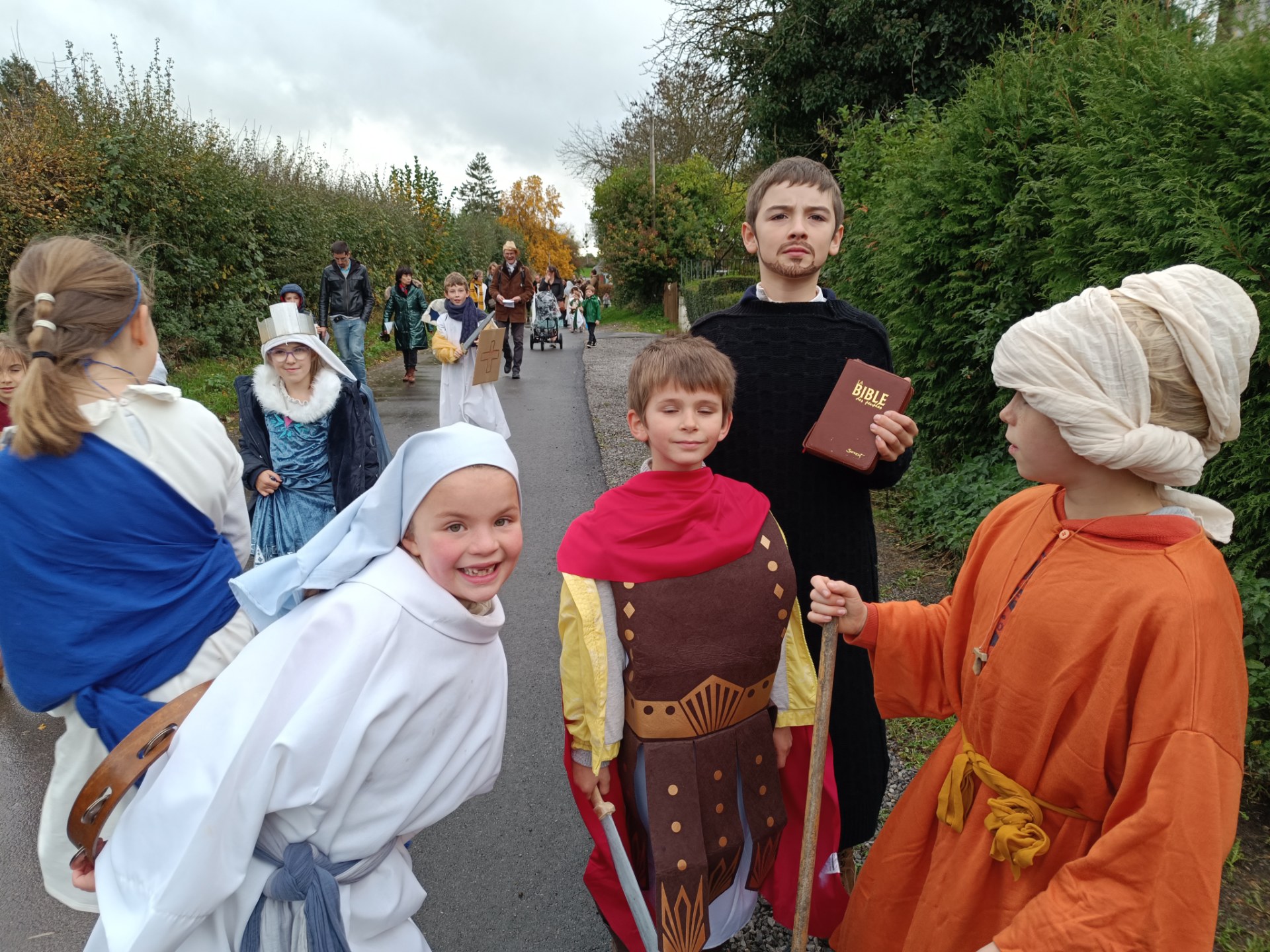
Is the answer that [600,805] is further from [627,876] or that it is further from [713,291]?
[713,291]

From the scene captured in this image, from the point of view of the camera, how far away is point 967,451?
5.95 meters

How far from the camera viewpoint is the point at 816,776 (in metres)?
1.91

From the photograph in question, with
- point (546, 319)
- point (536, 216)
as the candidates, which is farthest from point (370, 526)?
point (536, 216)

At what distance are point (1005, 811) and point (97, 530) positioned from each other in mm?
2269

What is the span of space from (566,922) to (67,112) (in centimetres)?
1265

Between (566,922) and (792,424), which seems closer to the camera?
(792,424)

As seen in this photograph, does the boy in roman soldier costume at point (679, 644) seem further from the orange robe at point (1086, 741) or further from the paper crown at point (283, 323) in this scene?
the paper crown at point (283, 323)

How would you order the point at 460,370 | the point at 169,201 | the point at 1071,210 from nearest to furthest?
the point at 1071,210
the point at 460,370
the point at 169,201

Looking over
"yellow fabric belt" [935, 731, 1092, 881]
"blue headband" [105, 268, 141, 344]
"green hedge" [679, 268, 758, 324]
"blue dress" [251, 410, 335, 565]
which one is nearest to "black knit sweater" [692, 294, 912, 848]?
"yellow fabric belt" [935, 731, 1092, 881]

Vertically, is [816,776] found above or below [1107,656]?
below

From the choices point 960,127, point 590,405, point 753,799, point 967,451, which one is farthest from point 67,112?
point 753,799

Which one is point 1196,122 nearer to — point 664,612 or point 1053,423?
point 1053,423

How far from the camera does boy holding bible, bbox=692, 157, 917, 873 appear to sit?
7.45ft

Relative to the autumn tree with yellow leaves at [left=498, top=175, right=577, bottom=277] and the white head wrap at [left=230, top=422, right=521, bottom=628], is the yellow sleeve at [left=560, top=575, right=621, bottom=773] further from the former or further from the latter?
the autumn tree with yellow leaves at [left=498, top=175, right=577, bottom=277]
